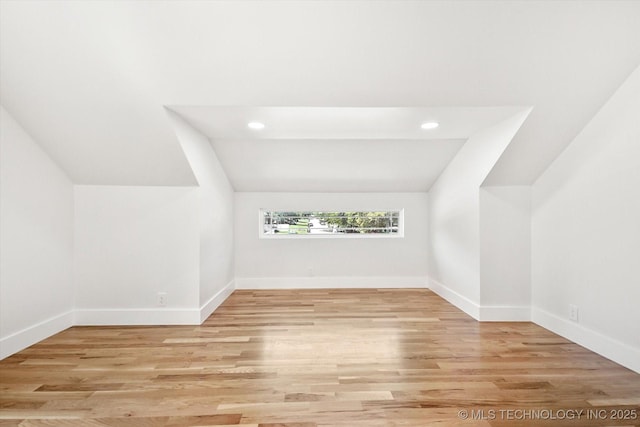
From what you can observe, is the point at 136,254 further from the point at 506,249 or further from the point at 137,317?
the point at 506,249

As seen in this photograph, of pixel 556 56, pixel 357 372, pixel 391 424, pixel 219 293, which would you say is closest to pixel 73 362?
pixel 219 293

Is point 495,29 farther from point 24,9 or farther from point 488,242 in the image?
point 24,9

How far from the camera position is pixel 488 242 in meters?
3.26

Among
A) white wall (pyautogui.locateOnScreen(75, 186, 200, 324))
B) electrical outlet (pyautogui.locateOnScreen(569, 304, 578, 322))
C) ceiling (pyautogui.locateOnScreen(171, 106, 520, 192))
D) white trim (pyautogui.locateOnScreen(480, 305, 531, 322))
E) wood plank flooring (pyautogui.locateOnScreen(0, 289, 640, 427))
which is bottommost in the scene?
wood plank flooring (pyautogui.locateOnScreen(0, 289, 640, 427))

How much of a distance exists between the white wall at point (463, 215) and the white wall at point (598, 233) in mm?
554

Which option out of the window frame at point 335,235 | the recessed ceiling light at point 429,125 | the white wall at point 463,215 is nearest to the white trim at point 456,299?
the white wall at point 463,215

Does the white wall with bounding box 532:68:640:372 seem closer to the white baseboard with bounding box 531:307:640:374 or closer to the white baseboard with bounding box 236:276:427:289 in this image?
the white baseboard with bounding box 531:307:640:374

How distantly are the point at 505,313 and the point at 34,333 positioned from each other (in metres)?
4.40

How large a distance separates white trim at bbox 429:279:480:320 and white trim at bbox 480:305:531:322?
0.07 meters

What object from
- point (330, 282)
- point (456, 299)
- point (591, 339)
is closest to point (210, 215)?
point (330, 282)

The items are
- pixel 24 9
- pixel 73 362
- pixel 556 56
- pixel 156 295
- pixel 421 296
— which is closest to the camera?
pixel 24 9

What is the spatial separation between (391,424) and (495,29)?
2334 mm

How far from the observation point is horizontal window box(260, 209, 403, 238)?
4.96 meters

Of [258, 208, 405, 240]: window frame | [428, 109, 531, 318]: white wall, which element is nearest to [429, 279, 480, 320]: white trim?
[428, 109, 531, 318]: white wall
